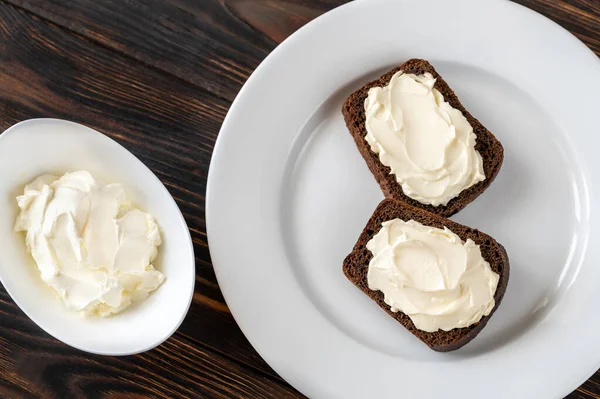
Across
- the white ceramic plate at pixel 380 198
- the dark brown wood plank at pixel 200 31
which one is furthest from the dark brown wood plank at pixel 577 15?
the dark brown wood plank at pixel 200 31

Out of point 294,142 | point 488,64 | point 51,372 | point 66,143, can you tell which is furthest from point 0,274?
point 488,64

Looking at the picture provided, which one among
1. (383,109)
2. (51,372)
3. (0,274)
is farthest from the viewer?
(51,372)

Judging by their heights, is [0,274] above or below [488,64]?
below

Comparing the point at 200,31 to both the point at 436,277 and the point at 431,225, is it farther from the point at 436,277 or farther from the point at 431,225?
the point at 436,277

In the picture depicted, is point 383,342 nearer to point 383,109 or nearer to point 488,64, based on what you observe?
point 383,109

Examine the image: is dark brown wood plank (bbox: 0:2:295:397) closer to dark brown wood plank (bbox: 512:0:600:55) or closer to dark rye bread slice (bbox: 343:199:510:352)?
dark rye bread slice (bbox: 343:199:510:352)

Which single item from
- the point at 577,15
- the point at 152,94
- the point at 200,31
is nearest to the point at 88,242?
the point at 152,94
